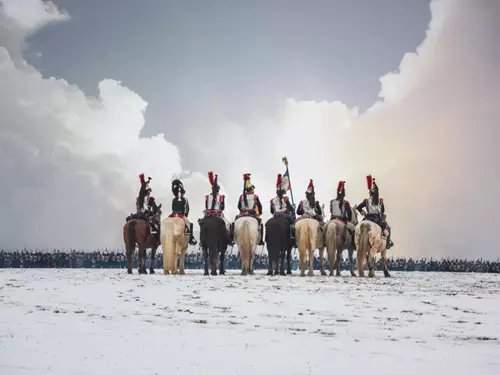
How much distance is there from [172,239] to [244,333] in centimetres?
1264

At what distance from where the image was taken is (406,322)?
8.64 meters

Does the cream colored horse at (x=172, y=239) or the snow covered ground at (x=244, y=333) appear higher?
the cream colored horse at (x=172, y=239)

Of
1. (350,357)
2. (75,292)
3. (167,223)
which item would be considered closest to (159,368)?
(350,357)

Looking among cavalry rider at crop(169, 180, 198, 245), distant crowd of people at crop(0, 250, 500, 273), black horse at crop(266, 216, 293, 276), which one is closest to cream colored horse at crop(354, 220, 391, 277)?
black horse at crop(266, 216, 293, 276)

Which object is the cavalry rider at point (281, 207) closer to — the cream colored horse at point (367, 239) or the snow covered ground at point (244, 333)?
the cream colored horse at point (367, 239)

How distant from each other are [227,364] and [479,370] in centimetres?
259

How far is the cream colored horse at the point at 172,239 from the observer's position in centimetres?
1988

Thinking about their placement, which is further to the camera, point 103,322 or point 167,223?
point 167,223

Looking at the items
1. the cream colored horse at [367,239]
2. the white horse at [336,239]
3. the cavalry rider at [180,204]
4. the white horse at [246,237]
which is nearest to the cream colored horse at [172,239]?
the cavalry rider at [180,204]

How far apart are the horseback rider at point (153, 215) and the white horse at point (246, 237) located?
3.29m

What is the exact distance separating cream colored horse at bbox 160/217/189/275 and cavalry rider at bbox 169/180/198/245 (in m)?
0.41

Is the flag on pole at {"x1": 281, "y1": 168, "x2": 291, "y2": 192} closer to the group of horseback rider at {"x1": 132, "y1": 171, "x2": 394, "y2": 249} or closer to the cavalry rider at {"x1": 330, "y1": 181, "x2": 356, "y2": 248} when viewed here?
the group of horseback rider at {"x1": 132, "y1": 171, "x2": 394, "y2": 249}

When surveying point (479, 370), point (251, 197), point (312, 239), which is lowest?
point (479, 370)

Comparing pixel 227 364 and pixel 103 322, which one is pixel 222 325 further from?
pixel 227 364
